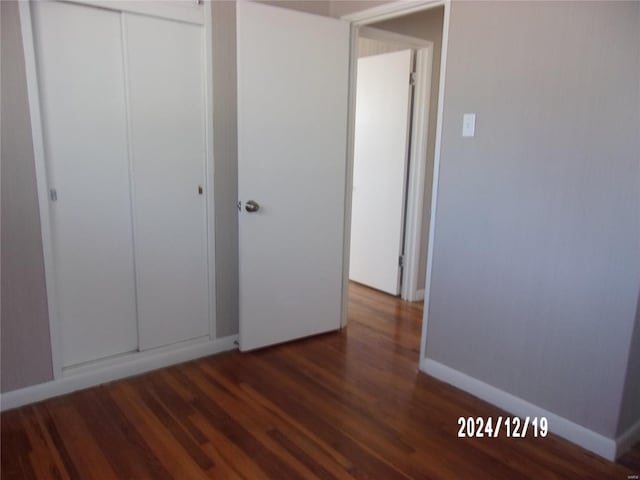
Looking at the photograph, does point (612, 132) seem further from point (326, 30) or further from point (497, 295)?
point (326, 30)

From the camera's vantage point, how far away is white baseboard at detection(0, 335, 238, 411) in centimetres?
240

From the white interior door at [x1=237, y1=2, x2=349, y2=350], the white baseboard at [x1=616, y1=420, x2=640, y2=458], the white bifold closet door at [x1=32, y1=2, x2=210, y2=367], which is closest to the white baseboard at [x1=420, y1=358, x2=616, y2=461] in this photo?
the white baseboard at [x1=616, y1=420, x2=640, y2=458]

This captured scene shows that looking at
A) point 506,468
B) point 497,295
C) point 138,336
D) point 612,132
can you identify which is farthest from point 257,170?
point 506,468

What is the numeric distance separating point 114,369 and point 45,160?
115 cm

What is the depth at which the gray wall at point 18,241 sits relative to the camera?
2158 mm

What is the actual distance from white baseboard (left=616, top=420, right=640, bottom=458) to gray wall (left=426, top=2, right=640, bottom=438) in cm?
8

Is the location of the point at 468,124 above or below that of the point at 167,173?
above

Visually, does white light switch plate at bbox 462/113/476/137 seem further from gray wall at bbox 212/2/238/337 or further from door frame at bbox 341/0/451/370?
gray wall at bbox 212/2/238/337

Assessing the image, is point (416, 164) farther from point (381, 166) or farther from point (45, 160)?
point (45, 160)

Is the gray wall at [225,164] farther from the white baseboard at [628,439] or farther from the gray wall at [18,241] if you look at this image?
the white baseboard at [628,439]

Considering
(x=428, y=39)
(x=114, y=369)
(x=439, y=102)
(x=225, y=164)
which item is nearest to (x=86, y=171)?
(x=225, y=164)

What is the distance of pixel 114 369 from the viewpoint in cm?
267

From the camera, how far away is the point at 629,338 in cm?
199

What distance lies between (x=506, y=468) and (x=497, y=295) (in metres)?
0.79
